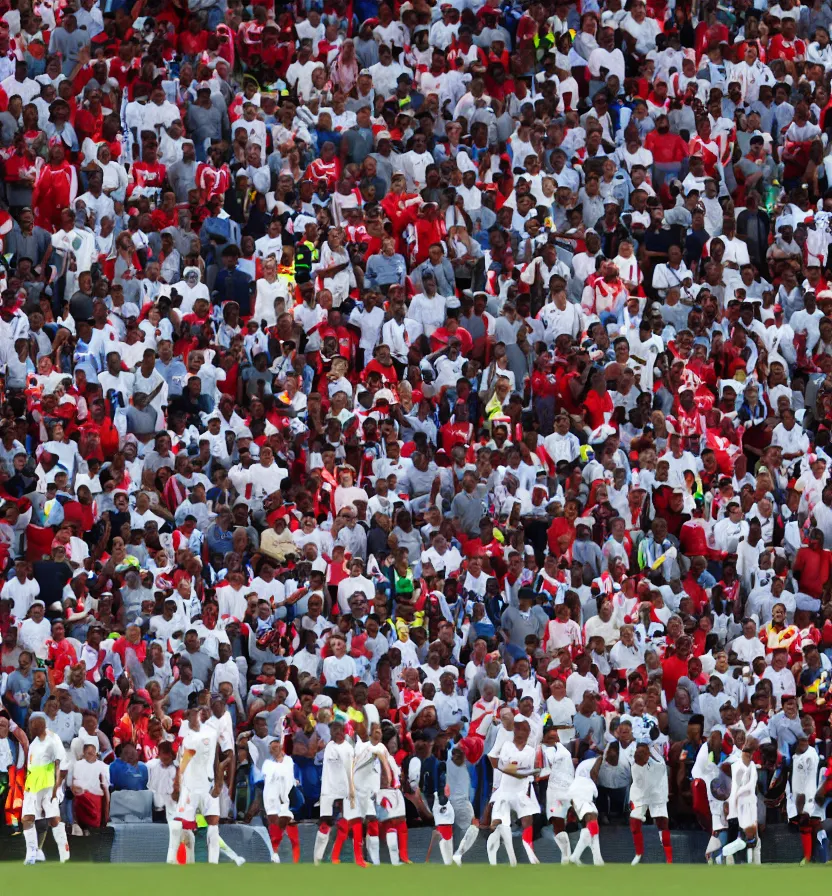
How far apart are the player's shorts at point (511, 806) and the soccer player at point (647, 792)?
1010 mm

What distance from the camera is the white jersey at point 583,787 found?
2233 cm

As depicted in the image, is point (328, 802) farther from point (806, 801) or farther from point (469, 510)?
point (806, 801)

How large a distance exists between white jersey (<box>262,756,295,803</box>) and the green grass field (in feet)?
2.82

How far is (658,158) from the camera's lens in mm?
29062

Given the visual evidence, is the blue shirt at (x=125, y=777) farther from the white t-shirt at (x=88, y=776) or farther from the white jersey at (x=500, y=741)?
the white jersey at (x=500, y=741)

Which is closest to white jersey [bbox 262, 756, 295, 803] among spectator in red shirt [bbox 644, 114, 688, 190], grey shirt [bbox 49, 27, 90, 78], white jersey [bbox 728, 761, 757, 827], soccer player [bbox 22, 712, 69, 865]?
soccer player [bbox 22, 712, 69, 865]

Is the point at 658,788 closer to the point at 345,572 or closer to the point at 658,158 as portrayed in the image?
the point at 345,572

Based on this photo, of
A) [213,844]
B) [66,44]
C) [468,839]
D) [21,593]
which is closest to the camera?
[213,844]

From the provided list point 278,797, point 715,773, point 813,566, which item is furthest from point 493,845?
point 813,566

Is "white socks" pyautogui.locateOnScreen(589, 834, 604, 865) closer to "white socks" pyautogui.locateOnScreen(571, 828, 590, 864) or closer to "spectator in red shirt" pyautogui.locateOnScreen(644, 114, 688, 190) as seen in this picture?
"white socks" pyautogui.locateOnScreen(571, 828, 590, 864)

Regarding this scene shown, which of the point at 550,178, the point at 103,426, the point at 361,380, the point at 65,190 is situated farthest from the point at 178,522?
the point at 550,178

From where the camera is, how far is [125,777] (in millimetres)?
22047

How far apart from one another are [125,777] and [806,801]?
647 cm

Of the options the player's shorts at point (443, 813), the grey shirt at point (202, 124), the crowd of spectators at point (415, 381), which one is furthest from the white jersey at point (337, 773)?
the grey shirt at point (202, 124)
